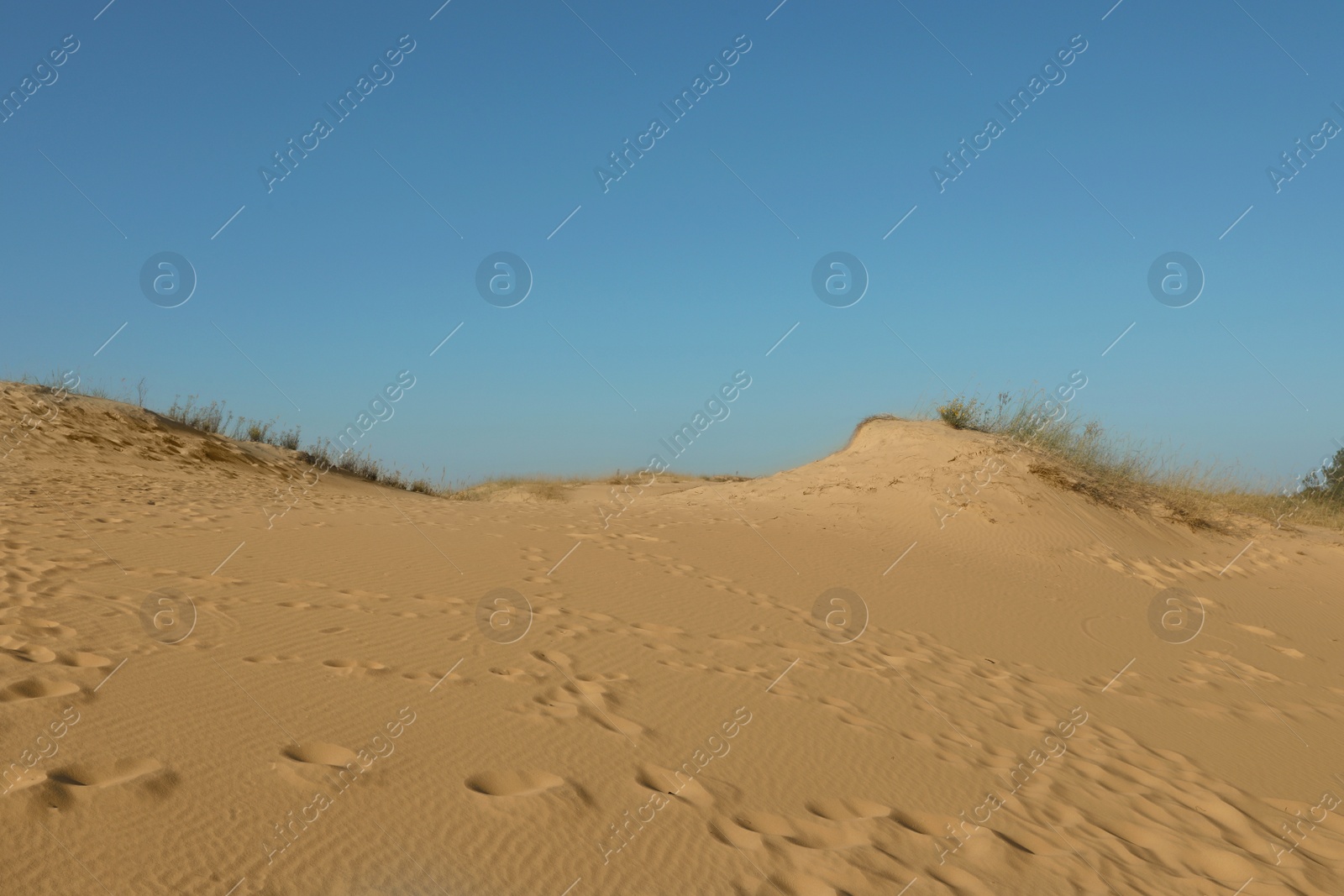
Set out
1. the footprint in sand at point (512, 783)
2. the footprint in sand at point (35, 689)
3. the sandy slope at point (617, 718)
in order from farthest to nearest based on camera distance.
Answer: the footprint in sand at point (35, 689) < the footprint in sand at point (512, 783) < the sandy slope at point (617, 718)

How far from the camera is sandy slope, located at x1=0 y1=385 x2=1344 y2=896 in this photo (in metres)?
3.00

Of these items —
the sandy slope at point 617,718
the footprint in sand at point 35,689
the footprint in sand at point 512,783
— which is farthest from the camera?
Answer: the footprint in sand at point 35,689

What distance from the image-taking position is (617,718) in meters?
4.30

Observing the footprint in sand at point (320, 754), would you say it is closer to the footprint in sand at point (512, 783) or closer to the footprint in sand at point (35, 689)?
the footprint in sand at point (512, 783)

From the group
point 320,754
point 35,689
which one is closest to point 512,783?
point 320,754

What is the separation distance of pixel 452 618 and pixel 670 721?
2.03 meters

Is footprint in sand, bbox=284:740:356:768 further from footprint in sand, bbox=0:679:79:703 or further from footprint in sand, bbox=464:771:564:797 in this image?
footprint in sand, bbox=0:679:79:703

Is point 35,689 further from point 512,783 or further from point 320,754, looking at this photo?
point 512,783

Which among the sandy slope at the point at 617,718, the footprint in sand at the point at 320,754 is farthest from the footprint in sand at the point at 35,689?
the footprint in sand at the point at 320,754

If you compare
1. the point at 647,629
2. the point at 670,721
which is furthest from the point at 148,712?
the point at 647,629

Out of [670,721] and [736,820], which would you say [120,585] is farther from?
[736,820]

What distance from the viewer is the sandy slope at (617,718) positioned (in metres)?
3.00

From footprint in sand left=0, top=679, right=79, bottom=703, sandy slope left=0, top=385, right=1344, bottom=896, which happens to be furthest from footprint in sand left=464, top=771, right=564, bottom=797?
footprint in sand left=0, top=679, right=79, bottom=703

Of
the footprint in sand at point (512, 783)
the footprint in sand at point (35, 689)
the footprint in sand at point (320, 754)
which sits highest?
the footprint in sand at point (512, 783)
